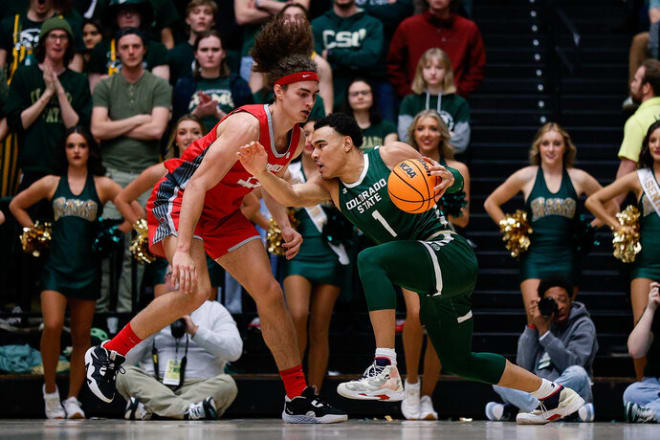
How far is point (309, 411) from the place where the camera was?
21.3ft

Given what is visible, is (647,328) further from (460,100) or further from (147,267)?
(147,267)

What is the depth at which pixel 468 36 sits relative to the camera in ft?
33.6

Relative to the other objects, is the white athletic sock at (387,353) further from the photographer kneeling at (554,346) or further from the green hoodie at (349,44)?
the green hoodie at (349,44)

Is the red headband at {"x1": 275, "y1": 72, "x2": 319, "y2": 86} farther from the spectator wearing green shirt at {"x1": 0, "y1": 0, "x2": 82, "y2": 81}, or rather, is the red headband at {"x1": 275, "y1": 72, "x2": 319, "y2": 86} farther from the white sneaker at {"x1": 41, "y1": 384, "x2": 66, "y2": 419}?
the spectator wearing green shirt at {"x1": 0, "y1": 0, "x2": 82, "y2": 81}

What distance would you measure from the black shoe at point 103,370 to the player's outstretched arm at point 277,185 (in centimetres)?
136

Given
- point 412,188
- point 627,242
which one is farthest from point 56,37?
point 627,242

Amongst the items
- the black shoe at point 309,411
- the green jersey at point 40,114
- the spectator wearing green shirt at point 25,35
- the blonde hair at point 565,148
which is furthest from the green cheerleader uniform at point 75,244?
the blonde hair at point 565,148

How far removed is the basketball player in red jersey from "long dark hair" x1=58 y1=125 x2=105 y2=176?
237 centimetres

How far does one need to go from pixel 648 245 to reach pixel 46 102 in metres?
5.34

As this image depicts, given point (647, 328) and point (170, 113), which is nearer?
point (647, 328)

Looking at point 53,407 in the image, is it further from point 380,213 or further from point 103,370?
point 380,213

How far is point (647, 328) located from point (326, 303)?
2.48 metres

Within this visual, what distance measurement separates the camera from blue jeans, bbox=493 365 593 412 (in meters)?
7.47

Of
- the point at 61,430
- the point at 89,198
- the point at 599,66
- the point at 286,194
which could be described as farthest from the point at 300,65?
the point at 599,66
